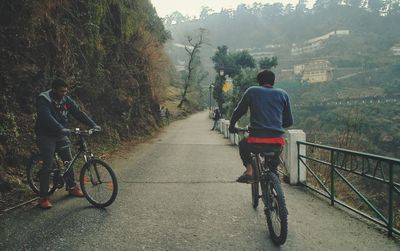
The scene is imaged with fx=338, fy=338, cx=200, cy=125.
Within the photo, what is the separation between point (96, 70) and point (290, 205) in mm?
9166

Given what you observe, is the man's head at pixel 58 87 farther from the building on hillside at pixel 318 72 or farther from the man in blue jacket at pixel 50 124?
the building on hillside at pixel 318 72

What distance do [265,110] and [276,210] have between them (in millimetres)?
1292

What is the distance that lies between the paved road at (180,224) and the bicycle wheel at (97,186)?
0.54 feet

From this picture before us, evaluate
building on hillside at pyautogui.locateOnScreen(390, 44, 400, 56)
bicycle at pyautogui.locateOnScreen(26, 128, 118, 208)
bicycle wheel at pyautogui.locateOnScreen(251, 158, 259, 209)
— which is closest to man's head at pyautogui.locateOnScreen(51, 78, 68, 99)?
bicycle at pyautogui.locateOnScreen(26, 128, 118, 208)

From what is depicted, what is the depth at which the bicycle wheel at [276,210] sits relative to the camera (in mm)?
3881

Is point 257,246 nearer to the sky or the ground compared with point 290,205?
nearer to the sky

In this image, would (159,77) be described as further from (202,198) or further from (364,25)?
(364,25)

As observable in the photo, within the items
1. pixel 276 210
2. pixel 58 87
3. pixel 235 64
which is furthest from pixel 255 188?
pixel 235 64

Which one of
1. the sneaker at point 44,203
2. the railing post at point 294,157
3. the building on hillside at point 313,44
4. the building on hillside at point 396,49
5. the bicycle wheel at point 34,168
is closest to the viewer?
the sneaker at point 44,203

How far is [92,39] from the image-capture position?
37.1 ft

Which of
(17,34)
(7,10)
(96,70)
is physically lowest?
(96,70)

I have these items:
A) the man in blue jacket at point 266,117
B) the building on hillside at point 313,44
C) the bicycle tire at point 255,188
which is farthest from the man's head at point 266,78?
the building on hillside at point 313,44

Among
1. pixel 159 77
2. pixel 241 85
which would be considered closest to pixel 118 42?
pixel 159 77

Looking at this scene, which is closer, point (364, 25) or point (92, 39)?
point (92, 39)
